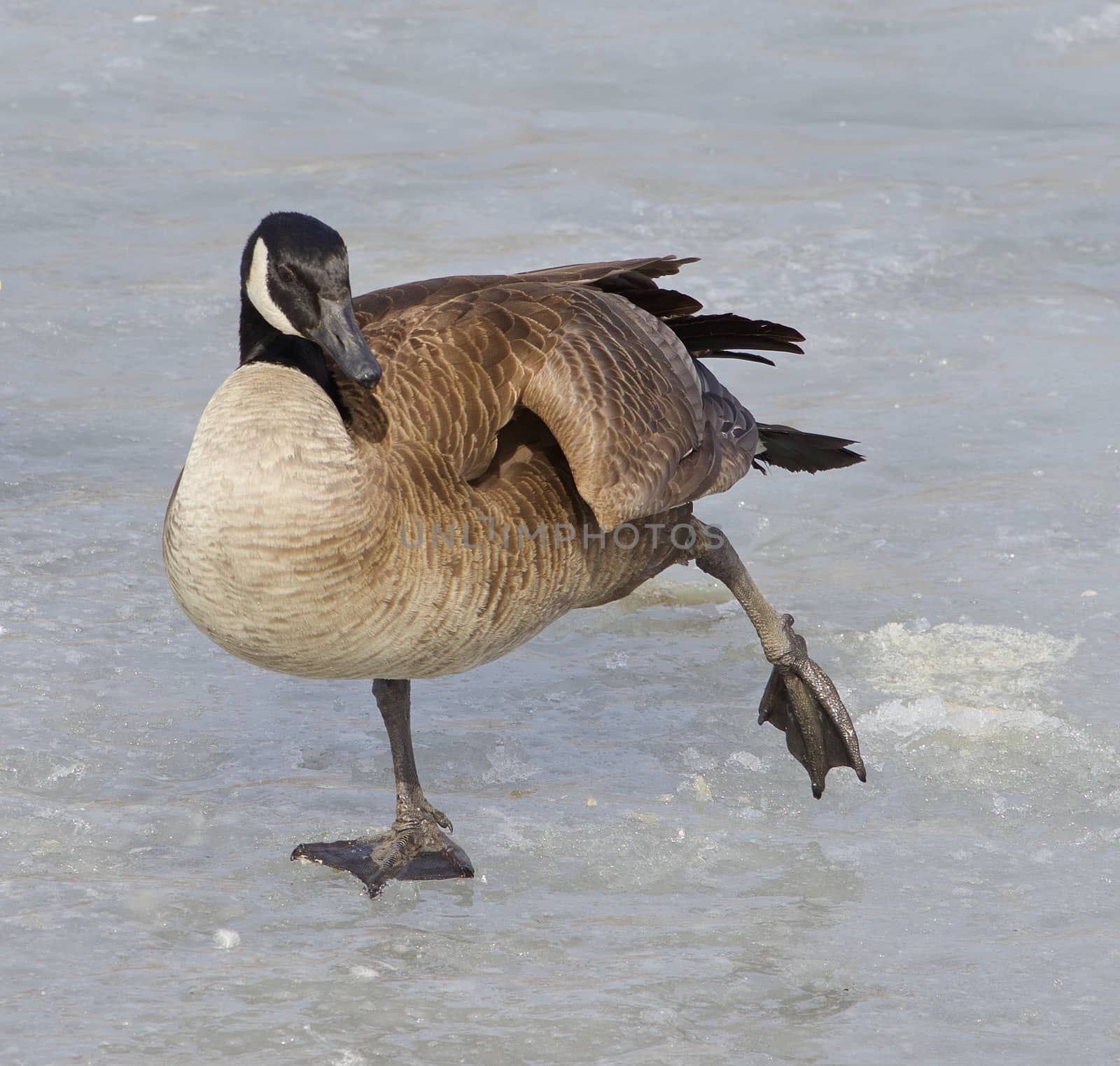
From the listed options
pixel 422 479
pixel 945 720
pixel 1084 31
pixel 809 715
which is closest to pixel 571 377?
pixel 422 479

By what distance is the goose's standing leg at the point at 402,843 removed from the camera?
4273 millimetres

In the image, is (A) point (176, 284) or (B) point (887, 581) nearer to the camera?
(B) point (887, 581)

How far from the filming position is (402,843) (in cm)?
438

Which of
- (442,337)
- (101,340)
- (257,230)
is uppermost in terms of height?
(257,230)

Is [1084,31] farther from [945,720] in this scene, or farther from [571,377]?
[571,377]

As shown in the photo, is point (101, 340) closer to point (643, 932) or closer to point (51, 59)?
point (51, 59)

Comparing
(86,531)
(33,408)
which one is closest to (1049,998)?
(86,531)

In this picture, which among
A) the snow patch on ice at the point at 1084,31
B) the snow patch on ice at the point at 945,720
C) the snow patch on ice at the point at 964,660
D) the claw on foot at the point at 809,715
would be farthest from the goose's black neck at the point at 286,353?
the snow patch on ice at the point at 1084,31

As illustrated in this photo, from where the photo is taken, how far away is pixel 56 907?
155 inches

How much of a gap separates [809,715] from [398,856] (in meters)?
1.30

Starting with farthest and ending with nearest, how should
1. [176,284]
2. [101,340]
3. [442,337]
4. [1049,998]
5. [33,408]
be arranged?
[176,284]
[101,340]
[33,408]
[442,337]
[1049,998]

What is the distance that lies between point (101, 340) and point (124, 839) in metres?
4.08

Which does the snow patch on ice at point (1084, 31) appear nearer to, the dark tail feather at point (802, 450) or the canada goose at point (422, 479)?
the dark tail feather at point (802, 450)

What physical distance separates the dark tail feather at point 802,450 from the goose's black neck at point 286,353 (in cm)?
184
